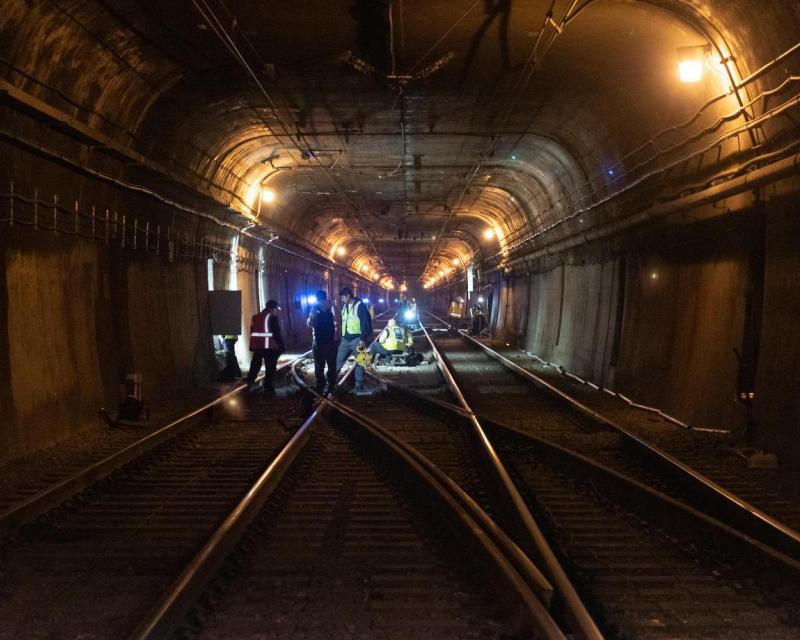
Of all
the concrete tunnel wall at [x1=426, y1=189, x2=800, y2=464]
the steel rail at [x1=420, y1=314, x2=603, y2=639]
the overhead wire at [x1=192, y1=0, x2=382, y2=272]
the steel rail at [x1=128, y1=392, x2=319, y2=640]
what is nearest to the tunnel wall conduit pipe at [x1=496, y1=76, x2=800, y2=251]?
the concrete tunnel wall at [x1=426, y1=189, x2=800, y2=464]

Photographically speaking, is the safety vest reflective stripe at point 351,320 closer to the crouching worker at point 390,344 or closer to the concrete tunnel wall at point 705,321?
the concrete tunnel wall at point 705,321

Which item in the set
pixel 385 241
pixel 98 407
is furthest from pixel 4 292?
pixel 385 241

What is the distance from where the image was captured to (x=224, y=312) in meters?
13.3

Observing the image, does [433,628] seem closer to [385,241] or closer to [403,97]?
[403,97]

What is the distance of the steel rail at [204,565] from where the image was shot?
3025 mm

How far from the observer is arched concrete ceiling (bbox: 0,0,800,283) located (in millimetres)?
6934

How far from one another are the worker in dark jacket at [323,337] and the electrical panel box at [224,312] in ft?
9.38

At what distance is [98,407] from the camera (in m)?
8.58

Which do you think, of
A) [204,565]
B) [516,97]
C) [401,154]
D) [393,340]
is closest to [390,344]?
[393,340]

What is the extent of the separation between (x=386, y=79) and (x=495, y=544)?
7029mm

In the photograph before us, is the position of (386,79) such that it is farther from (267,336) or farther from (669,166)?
(267,336)

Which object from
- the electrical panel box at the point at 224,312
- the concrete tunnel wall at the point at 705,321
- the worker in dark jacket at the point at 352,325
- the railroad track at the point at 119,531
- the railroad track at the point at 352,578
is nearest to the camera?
the railroad track at the point at 352,578

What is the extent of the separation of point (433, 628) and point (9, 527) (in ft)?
10.3

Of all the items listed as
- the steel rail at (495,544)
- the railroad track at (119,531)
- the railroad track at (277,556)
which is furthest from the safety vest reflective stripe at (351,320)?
the railroad track at (277,556)
